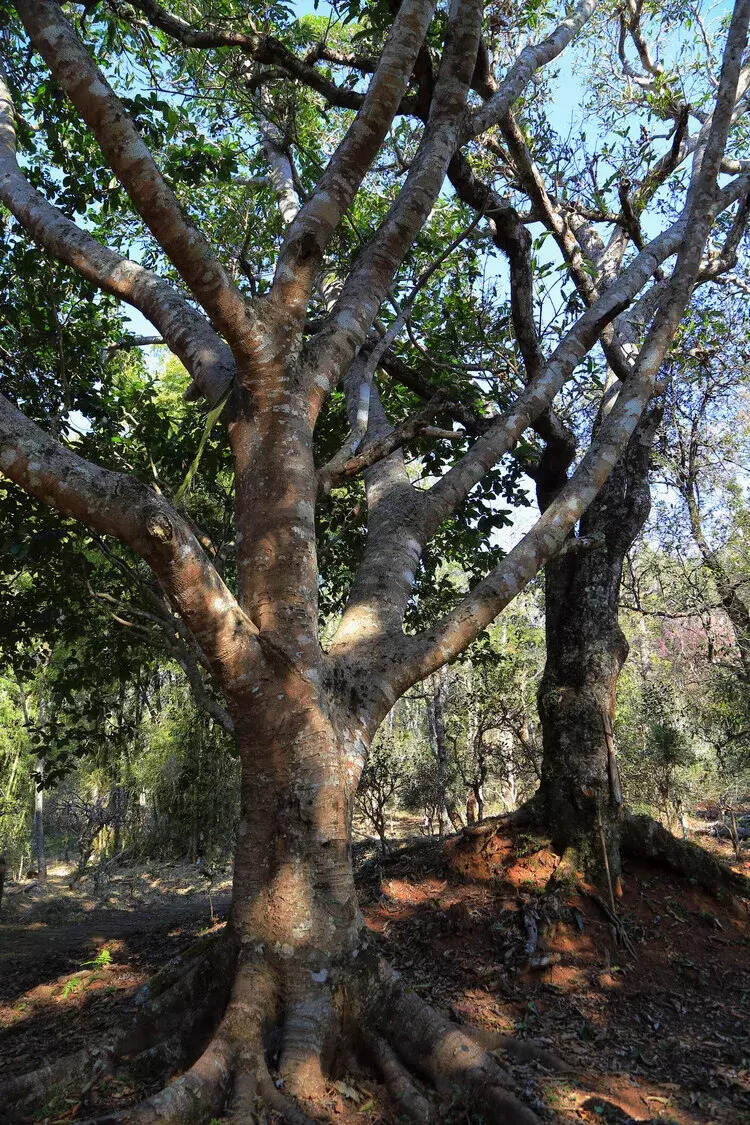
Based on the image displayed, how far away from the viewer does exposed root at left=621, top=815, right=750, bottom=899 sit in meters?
5.33

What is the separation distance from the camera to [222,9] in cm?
593

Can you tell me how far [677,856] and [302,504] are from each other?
429 centimetres

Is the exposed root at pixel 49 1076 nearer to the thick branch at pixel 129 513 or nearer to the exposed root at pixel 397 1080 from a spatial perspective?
the exposed root at pixel 397 1080

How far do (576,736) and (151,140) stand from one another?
5.93 meters

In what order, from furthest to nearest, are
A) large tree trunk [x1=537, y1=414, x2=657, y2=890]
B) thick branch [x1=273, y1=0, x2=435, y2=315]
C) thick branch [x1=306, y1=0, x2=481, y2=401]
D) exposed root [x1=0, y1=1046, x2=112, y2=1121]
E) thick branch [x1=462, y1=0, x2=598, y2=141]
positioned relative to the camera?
large tree trunk [x1=537, y1=414, x2=657, y2=890] → thick branch [x1=462, y1=0, x2=598, y2=141] → thick branch [x1=306, y1=0, x2=481, y2=401] → thick branch [x1=273, y1=0, x2=435, y2=315] → exposed root [x1=0, y1=1046, x2=112, y2=1121]

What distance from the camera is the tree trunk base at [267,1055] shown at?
2.36 metres

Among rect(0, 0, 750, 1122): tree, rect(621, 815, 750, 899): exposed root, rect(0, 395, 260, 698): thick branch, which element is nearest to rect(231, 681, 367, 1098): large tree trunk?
rect(0, 0, 750, 1122): tree

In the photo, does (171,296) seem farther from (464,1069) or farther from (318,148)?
(318,148)

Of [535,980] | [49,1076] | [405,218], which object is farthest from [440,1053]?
[405,218]

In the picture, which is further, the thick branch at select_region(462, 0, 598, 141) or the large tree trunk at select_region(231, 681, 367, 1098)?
the thick branch at select_region(462, 0, 598, 141)

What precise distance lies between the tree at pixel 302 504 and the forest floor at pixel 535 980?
40 centimetres

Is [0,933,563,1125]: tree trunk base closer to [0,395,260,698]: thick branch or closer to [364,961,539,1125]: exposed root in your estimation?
[364,961,539,1125]: exposed root

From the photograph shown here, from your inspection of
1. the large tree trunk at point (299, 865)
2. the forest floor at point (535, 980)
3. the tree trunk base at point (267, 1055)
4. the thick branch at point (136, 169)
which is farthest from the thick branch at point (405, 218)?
the forest floor at point (535, 980)

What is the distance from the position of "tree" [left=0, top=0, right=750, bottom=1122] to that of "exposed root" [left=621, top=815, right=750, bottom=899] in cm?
288
